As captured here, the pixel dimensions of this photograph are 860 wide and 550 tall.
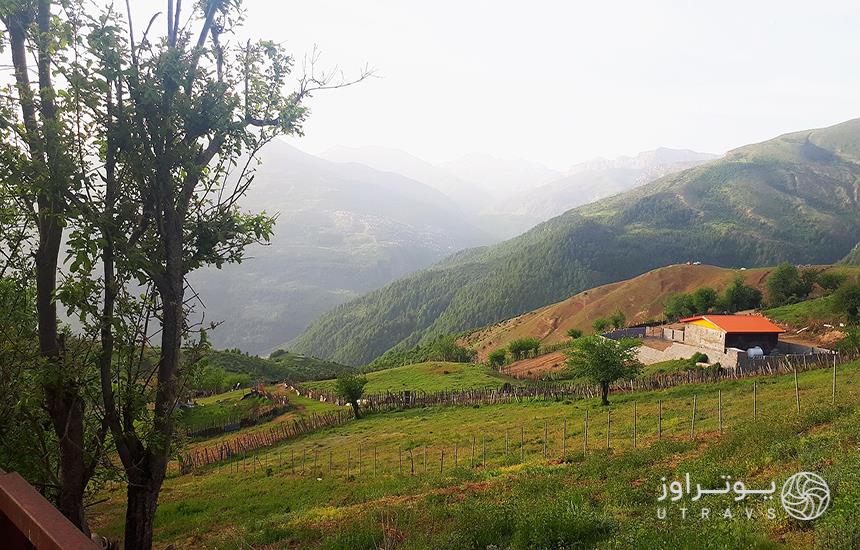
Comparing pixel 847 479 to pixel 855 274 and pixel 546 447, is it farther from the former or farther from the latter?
pixel 855 274

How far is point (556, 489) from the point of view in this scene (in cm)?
1395

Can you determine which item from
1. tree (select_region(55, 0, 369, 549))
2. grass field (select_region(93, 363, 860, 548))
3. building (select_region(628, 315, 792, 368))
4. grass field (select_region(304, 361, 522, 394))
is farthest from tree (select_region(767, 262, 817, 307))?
tree (select_region(55, 0, 369, 549))

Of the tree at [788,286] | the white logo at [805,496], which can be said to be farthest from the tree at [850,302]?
the white logo at [805,496]

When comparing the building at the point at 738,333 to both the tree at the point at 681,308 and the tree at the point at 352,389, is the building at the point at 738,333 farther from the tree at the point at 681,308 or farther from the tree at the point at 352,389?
the tree at the point at 352,389

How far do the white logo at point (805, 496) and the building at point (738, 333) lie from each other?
2239 inches

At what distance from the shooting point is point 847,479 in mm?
8578

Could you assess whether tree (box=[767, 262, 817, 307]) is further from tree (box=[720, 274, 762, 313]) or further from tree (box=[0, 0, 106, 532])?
tree (box=[0, 0, 106, 532])

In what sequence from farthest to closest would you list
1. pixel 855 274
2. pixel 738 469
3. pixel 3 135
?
pixel 855 274
pixel 738 469
pixel 3 135

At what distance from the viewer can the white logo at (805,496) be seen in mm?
8250

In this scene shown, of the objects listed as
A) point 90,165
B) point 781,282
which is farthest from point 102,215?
point 781,282

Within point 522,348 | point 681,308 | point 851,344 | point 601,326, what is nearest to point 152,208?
point 851,344

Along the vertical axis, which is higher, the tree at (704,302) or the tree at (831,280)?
the tree at (831,280)

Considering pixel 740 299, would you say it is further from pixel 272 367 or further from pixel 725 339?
pixel 272 367

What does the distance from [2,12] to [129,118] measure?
6.73ft
